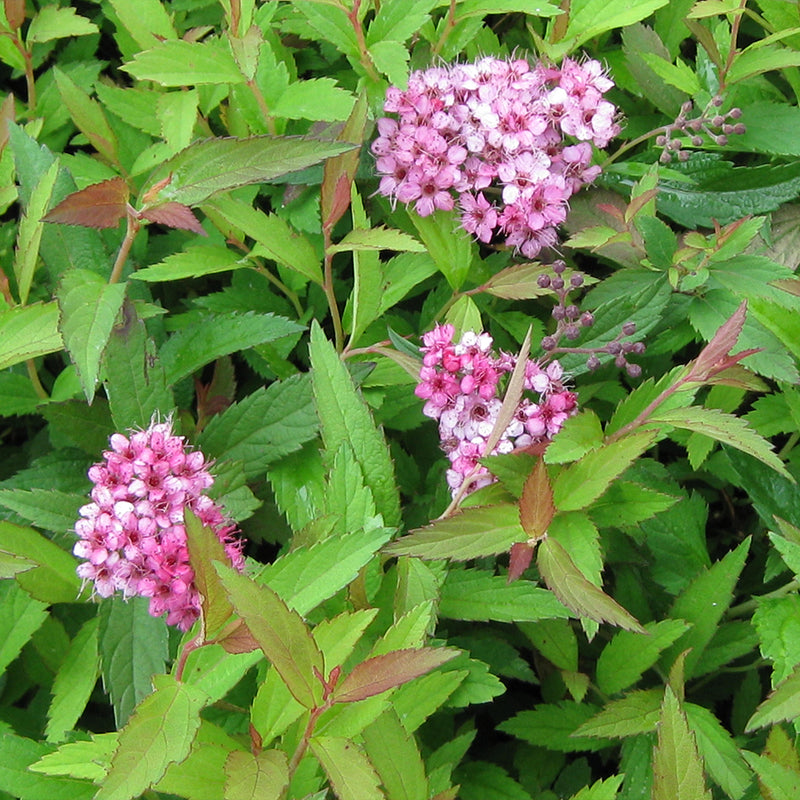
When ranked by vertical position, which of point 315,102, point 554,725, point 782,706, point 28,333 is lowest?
point 554,725

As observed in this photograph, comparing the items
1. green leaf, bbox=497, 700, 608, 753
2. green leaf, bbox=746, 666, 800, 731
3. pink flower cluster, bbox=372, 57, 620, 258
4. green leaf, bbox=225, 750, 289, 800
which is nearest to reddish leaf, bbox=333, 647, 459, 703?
green leaf, bbox=225, 750, 289, 800

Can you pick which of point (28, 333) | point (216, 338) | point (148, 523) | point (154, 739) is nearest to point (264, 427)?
point (216, 338)

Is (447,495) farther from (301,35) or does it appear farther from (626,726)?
(301,35)

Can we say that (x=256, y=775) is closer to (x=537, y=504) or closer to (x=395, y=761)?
(x=395, y=761)

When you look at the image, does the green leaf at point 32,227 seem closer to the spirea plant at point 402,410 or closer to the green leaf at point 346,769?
the spirea plant at point 402,410

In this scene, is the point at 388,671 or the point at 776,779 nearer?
the point at 388,671

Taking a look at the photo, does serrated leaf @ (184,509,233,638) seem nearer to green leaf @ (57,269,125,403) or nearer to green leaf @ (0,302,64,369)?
green leaf @ (57,269,125,403)

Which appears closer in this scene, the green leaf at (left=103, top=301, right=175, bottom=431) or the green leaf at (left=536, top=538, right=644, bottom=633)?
the green leaf at (left=536, top=538, right=644, bottom=633)

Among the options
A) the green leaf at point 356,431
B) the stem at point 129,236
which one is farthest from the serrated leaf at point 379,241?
the stem at point 129,236
